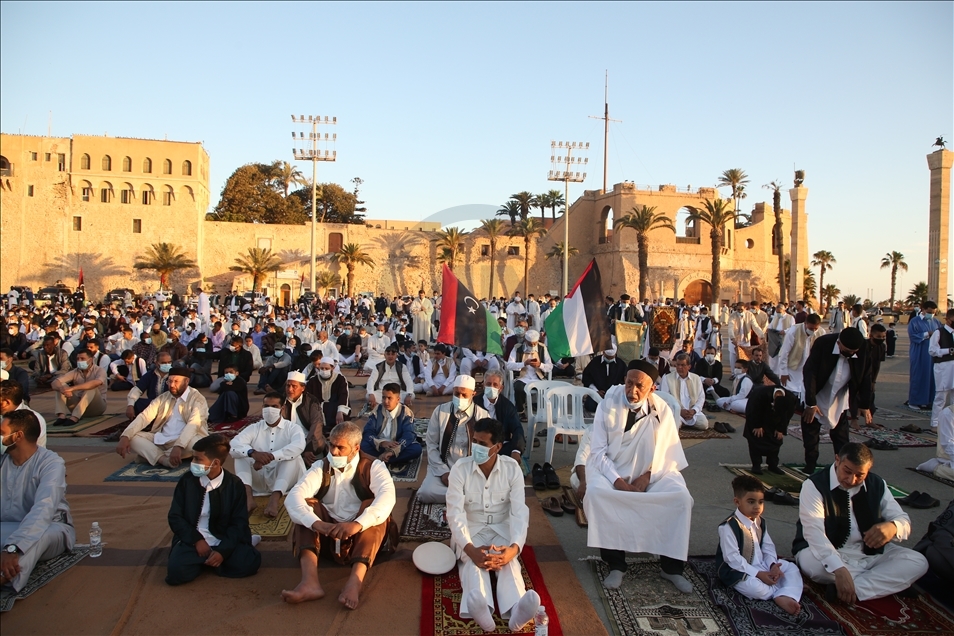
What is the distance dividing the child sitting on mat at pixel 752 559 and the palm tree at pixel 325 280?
42.6 m

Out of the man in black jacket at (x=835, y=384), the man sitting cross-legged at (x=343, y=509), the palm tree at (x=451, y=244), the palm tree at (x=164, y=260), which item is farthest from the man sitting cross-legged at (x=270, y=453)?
the palm tree at (x=164, y=260)

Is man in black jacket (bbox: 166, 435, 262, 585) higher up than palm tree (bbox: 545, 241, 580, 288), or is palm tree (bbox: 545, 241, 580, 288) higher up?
palm tree (bbox: 545, 241, 580, 288)

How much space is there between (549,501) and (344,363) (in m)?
10.5

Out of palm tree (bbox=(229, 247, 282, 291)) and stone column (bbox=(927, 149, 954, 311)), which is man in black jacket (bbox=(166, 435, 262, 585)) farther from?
palm tree (bbox=(229, 247, 282, 291))

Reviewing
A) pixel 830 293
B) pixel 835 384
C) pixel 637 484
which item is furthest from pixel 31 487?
pixel 830 293

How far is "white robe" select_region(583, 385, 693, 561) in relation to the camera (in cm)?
398

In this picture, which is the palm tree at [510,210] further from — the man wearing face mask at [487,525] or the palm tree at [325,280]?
the man wearing face mask at [487,525]

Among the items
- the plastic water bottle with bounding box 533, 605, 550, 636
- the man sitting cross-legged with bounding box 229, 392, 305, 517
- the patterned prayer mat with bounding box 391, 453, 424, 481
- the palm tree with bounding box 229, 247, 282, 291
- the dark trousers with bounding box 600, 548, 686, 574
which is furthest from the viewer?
the palm tree with bounding box 229, 247, 282, 291

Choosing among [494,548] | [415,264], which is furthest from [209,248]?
[494,548]

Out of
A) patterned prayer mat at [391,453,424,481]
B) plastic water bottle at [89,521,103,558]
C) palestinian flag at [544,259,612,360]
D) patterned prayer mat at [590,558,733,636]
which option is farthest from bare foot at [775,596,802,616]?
plastic water bottle at [89,521,103,558]

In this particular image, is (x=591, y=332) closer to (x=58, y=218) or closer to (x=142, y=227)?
(x=142, y=227)

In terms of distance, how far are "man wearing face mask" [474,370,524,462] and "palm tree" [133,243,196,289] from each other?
42.8 m

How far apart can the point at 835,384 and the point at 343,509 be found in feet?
16.1

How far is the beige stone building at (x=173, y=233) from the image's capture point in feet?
145
